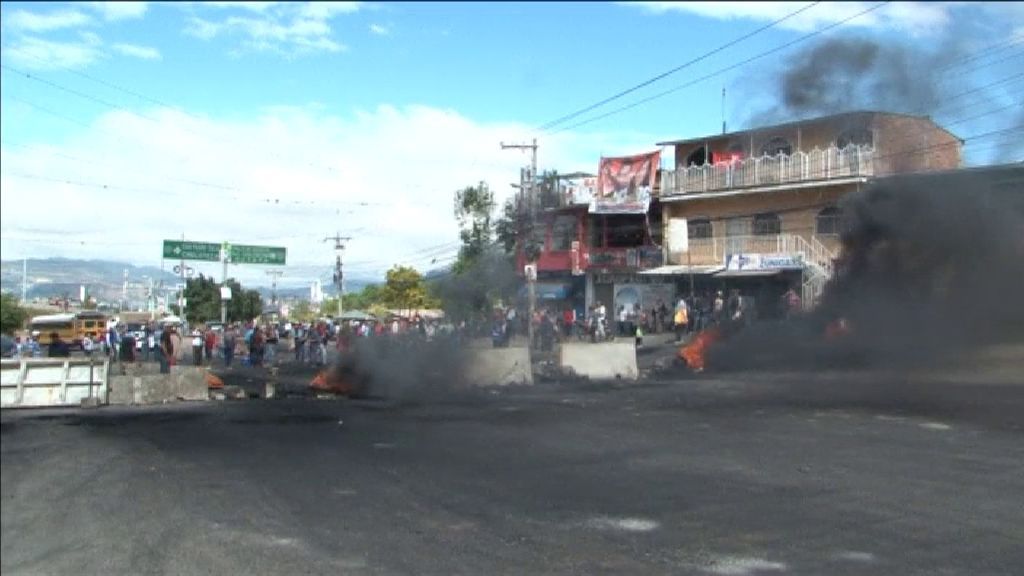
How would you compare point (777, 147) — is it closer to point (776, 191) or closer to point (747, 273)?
point (776, 191)

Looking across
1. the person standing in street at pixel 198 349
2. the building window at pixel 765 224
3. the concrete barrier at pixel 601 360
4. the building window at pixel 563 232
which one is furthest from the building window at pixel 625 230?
the person standing in street at pixel 198 349

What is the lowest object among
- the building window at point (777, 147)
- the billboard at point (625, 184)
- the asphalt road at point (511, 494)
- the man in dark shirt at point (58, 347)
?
the asphalt road at point (511, 494)

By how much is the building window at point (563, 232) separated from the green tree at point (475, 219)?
4416 mm

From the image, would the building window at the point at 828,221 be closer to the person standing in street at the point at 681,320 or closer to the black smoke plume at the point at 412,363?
the person standing in street at the point at 681,320

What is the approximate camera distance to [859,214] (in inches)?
741

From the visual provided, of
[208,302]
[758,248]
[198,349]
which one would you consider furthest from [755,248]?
[208,302]

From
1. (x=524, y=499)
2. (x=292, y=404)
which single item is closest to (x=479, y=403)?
(x=292, y=404)

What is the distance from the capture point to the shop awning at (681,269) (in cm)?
3413

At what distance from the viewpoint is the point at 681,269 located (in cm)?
3641

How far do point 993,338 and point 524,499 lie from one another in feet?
38.8

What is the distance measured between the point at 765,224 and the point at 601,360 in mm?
12129

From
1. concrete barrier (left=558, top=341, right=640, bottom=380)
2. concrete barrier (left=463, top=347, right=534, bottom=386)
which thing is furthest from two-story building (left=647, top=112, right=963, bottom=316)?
concrete barrier (left=463, top=347, right=534, bottom=386)

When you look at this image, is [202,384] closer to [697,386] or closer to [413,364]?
[413,364]

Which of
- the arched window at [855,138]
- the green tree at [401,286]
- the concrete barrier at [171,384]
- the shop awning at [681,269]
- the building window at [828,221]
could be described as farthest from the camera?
the green tree at [401,286]
